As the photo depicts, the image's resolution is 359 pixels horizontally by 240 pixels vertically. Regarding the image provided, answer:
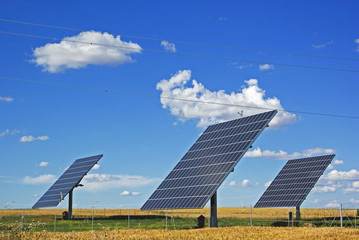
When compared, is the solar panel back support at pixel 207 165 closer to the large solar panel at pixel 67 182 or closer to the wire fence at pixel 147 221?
the wire fence at pixel 147 221

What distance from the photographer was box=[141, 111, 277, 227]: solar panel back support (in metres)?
31.5

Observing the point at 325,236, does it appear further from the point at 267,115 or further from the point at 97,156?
the point at 97,156

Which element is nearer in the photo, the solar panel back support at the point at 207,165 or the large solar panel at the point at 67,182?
the solar panel back support at the point at 207,165

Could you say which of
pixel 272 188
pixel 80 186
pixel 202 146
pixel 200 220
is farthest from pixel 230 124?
pixel 80 186

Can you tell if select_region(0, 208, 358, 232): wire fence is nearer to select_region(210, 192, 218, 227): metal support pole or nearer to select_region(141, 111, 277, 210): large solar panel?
select_region(141, 111, 277, 210): large solar panel

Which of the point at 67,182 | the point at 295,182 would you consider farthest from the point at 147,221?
the point at 295,182

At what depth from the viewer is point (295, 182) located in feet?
163

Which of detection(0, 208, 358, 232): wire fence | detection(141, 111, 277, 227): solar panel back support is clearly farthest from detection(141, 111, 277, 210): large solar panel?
detection(0, 208, 358, 232): wire fence

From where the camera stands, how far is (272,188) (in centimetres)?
5225

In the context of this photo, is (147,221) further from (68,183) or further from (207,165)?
(207,165)

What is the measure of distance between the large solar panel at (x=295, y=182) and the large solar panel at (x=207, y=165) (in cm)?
1299

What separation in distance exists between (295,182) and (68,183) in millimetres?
24164

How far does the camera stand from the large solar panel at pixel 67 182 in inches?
2036

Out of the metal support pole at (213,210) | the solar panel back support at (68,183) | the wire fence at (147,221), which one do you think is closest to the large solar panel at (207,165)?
the metal support pole at (213,210)
